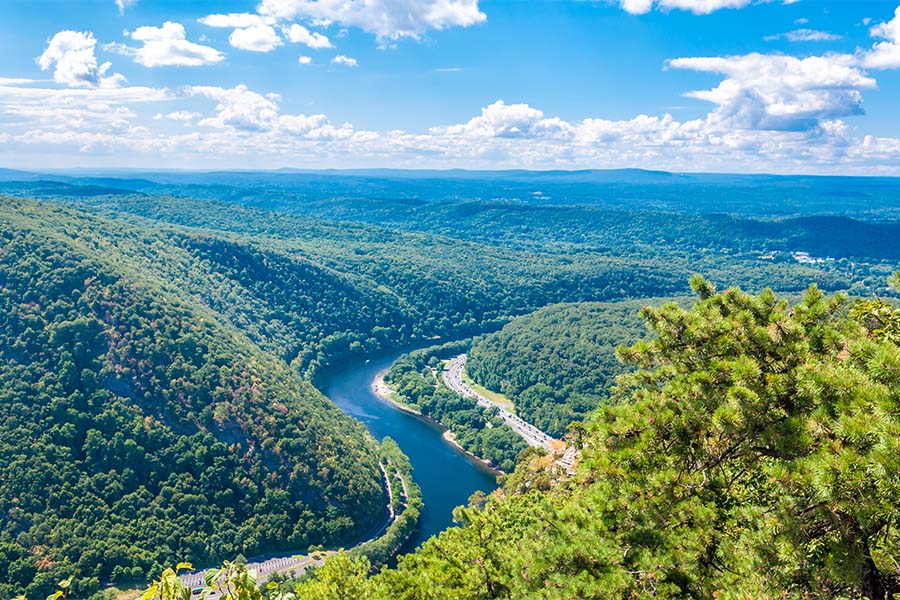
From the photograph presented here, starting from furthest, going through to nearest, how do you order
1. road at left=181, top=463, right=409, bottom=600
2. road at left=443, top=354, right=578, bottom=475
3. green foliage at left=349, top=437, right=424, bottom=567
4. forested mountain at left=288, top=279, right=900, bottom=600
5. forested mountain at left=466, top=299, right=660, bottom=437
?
forested mountain at left=466, top=299, right=660, bottom=437 → road at left=443, top=354, right=578, bottom=475 → green foliage at left=349, top=437, right=424, bottom=567 → road at left=181, top=463, right=409, bottom=600 → forested mountain at left=288, top=279, right=900, bottom=600

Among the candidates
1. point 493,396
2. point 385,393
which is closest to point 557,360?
point 493,396

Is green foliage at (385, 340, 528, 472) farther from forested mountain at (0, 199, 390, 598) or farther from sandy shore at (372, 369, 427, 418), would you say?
forested mountain at (0, 199, 390, 598)

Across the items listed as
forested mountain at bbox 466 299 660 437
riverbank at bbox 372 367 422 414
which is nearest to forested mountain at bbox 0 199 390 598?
riverbank at bbox 372 367 422 414

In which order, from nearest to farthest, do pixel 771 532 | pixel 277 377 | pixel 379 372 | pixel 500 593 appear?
pixel 771 532
pixel 500 593
pixel 277 377
pixel 379 372

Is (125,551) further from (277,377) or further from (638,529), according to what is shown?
(638,529)

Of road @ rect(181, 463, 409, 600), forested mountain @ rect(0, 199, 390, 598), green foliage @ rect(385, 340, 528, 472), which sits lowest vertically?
road @ rect(181, 463, 409, 600)

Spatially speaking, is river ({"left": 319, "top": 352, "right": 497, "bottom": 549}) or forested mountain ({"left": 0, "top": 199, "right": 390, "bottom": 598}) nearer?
forested mountain ({"left": 0, "top": 199, "right": 390, "bottom": 598})

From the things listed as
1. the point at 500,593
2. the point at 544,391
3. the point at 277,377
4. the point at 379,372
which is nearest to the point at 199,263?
the point at 379,372

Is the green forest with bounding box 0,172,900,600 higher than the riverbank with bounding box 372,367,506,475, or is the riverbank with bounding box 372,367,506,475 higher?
the green forest with bounding box 0,172,900,600
